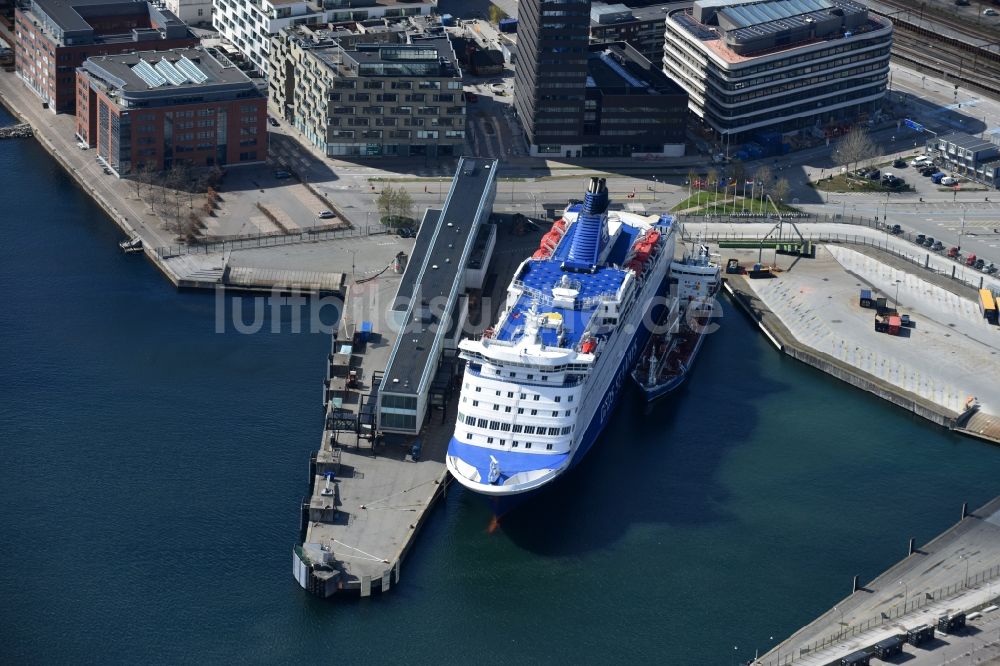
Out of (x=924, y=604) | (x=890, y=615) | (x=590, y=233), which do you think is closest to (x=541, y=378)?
(x=590, y=233)

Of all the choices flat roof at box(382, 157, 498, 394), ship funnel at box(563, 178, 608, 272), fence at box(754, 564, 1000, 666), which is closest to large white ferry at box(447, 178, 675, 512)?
ship funnel at box(563, 178, 608, 272)

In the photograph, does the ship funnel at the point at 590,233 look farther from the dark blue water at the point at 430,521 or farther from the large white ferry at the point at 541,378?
the dark blue water at the point at 430,521

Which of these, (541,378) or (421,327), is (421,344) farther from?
(541,378)

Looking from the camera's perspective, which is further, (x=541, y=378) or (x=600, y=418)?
(x=600, y=418)

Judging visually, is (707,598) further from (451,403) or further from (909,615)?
(451,403)

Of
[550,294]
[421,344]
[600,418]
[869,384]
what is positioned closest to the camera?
[600,418]

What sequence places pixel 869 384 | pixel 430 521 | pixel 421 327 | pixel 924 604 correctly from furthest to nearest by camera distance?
pixel 869 384 → pixel 421 327 → pixel 430 521 → pixel 924 604
